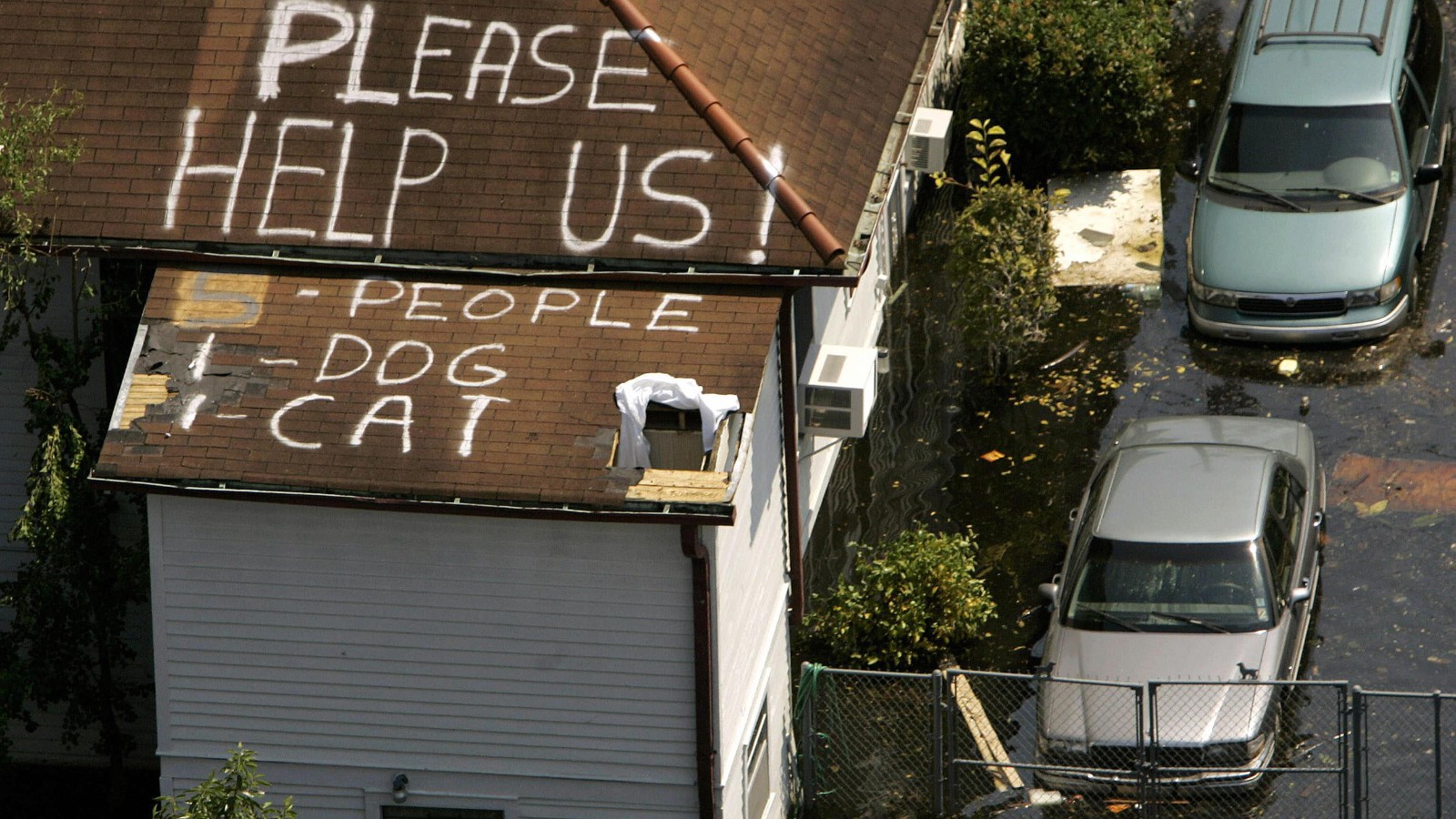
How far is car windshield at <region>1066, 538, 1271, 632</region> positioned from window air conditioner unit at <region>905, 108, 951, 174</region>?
20.0 ft

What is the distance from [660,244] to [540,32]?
6.50 ft

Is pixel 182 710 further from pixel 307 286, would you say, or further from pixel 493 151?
pixel 493 151

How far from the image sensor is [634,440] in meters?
13.3

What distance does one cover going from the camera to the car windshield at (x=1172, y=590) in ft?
49.6

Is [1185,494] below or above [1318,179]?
below

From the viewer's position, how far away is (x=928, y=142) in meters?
20.6

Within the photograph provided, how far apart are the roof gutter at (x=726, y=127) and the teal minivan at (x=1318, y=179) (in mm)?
7179

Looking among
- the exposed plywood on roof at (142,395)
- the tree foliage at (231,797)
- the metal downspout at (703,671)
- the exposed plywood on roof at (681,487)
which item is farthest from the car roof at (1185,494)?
the exposed plywood on roof at (142,395)

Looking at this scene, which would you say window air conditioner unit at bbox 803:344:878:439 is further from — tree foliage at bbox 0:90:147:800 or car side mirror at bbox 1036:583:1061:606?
tree foliage at bbox 0:90:147:800

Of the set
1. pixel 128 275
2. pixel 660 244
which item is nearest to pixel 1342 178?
pixel 660 244

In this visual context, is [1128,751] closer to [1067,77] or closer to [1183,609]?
[1183,609]

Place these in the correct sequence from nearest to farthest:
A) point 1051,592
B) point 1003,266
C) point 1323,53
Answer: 1. point 1051,592
2. point 1003,266
3. point 1323,53

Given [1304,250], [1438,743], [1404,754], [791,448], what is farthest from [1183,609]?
[1304,250]

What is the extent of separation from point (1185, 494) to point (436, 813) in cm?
625
